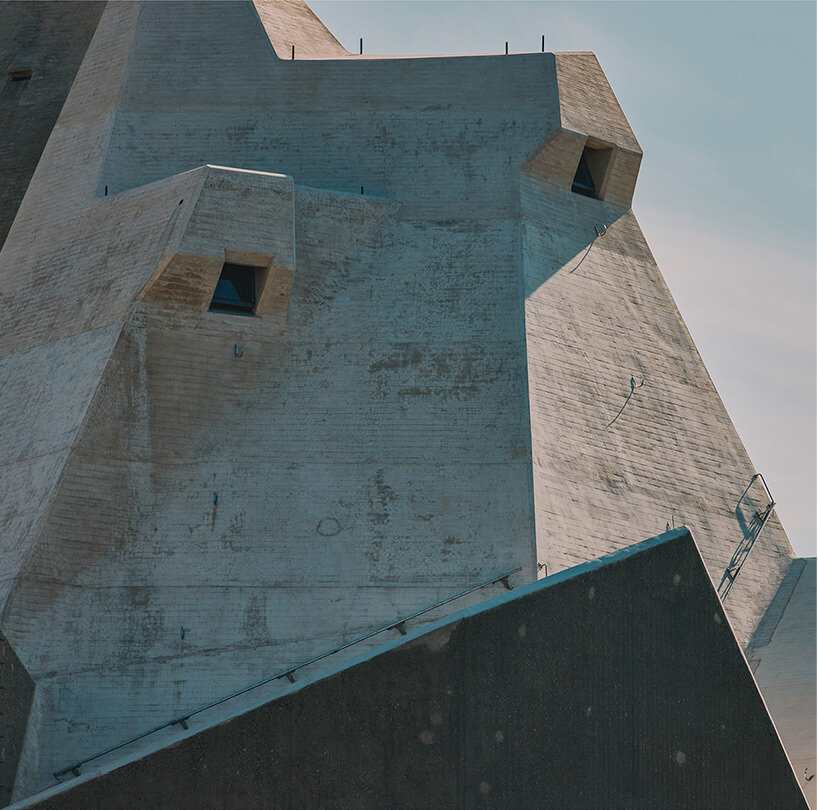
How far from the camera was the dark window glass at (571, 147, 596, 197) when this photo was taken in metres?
26.9

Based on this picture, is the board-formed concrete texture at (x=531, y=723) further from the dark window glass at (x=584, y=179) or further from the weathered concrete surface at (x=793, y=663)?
the dark window glass at (x=584, y=179)

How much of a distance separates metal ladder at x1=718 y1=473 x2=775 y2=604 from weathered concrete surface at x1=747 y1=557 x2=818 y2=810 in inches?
28.3

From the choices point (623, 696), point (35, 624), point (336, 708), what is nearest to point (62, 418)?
point (35, 624)

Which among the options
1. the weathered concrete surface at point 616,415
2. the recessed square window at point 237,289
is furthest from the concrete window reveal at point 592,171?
the recessed square window at point 237,289

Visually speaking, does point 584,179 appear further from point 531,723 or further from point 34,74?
point 531,723

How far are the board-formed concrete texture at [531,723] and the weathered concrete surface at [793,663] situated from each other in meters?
5.70

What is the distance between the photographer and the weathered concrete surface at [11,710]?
19.3m

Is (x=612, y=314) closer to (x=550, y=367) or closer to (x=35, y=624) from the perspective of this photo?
(x=550, y=367)

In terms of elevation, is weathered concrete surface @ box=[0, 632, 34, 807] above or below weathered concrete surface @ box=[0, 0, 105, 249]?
below

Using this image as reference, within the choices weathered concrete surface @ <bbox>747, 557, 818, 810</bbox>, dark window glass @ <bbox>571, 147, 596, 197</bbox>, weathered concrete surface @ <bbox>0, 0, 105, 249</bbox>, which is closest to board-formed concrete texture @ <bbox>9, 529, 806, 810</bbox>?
weathered concrete surface @ <bbox>747, 557, 818, 810</bbox>

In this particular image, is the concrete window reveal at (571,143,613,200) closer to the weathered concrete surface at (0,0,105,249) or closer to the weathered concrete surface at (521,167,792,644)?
the weathered concrete surface at (521,167,792,644)

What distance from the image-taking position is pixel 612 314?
25406 mm

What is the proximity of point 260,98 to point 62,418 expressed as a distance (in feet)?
22.4

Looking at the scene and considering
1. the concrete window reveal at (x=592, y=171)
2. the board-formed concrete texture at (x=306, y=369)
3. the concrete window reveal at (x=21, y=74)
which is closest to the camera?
the board-formed concrete texture at (x=306, y=369)
